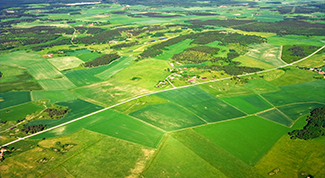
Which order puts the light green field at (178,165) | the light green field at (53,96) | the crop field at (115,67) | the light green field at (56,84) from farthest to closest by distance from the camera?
1. the crop field at (115,67)
2. the light green field at (56,84)
3. the light green field at (53,96)
4. the light green field at (178,165)

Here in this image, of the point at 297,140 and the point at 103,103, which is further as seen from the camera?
the point at 103,103

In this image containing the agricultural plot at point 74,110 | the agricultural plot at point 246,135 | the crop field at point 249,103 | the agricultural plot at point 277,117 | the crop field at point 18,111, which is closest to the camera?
the agricultural plot at point 246,135

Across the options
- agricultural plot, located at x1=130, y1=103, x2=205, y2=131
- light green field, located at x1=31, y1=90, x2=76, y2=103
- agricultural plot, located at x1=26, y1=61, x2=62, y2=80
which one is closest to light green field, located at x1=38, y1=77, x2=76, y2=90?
light green field, located at x1=31, y1=90, x2=76, y2=103

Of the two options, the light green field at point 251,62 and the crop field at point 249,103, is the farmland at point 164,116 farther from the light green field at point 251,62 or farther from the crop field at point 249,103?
the light green field at point 251,62

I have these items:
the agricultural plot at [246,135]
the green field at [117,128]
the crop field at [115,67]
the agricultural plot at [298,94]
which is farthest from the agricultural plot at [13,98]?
the agricultural plot at [298,94]

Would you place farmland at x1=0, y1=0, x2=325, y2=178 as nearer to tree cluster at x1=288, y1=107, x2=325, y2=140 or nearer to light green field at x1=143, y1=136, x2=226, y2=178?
light green field at x1=143, y1=136, x2=226, y2=178

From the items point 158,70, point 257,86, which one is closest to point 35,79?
point 158,70

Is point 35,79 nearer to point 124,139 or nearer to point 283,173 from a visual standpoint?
point 124,139
